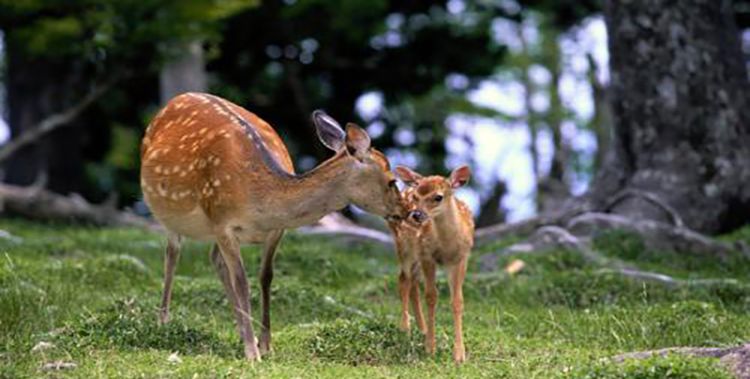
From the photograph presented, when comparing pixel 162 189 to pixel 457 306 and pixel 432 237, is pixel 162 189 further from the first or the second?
pixel 457 306

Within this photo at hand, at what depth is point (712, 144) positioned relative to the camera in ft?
48.5

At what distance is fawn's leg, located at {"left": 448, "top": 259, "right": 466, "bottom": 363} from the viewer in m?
8.52

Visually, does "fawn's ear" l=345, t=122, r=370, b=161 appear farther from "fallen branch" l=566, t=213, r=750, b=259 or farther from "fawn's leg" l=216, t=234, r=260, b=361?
"fallen branch" l=566, t=213, r=750, b=259

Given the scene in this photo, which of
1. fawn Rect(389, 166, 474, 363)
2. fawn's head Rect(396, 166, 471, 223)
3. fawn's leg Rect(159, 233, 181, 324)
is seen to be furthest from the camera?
fawn's leg Rect(159, 233, 181, 324)

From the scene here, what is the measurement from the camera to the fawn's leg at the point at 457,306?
335 inches

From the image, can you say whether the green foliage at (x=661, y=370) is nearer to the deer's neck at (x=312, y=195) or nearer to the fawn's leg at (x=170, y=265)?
the deer's neck at (x=312, y=195)

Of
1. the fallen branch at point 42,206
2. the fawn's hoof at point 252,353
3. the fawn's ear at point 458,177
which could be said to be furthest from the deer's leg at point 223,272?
the fallen branch at point 42,206

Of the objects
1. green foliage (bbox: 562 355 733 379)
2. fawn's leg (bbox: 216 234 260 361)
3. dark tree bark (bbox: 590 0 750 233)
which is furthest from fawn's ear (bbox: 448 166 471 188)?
dark tree bark (bbox: 590 0 750 233)

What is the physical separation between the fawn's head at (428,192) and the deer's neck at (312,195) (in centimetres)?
43

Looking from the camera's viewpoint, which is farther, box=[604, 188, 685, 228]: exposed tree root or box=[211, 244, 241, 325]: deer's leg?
box=[604, 188, 685, 228]: exposed tree root

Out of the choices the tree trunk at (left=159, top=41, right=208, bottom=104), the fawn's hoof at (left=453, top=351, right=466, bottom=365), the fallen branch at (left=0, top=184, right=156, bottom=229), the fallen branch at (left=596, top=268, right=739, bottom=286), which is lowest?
the fallen branch at (left=0, top=184, right=156, bottom=229)

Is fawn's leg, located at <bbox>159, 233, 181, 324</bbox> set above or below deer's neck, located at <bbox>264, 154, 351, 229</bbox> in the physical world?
below

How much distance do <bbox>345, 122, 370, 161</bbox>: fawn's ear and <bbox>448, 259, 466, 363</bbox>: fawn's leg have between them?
3.47ft

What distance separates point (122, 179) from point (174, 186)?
1403 centimetres
